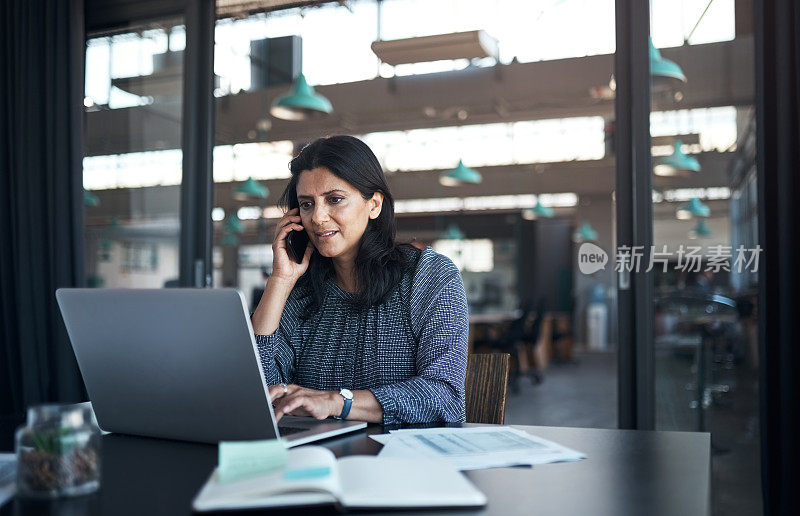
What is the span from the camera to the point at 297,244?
2.18 meters

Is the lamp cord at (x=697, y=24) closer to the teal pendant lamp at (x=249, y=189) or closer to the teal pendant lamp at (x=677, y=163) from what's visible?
the teal pendant lamp at (x=677, y=163)

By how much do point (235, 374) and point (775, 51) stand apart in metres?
2.41

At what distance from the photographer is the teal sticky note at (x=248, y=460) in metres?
0.98

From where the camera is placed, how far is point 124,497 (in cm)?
102

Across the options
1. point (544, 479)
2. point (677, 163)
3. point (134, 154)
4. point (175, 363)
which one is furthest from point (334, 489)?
point (134, 154)

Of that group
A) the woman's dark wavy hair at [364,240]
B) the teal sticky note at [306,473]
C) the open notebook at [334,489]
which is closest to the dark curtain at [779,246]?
the woman's dark wavy hair at [364,240]

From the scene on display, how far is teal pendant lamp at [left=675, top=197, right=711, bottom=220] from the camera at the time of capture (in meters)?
3.15

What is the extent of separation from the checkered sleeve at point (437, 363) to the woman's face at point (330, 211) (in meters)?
0.24

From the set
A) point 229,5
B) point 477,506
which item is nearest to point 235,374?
point 477,506

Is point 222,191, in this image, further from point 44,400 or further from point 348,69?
point 44,400

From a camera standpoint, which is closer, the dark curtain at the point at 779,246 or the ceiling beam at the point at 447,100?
the dark curtain at the point at 779,246

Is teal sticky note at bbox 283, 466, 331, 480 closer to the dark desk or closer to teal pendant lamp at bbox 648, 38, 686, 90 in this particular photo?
the dark desk

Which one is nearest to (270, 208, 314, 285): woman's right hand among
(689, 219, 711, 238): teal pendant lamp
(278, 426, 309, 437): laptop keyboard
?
(278, 426, 309, 437): laptop keyboard

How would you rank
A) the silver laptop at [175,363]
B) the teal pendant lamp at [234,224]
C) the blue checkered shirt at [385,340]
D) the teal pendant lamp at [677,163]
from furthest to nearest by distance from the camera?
the teal pendant lamp at [234,224] < the teal pendant lamp at [677,163] < the blue checkered shirt at [385,340] < the silver laptop at [175,363]
